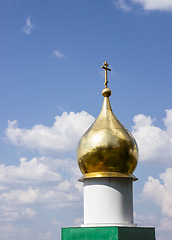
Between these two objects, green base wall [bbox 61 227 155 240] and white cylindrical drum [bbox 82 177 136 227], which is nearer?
green base wall [bbox 61 227 155 240]

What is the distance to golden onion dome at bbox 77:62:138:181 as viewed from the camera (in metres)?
13.3

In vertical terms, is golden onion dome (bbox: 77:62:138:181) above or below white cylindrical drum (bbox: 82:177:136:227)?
above

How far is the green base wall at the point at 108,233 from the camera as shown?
39.4 feet

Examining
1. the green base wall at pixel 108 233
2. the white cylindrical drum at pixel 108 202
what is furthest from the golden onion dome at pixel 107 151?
the green base wall at pixel 108 233

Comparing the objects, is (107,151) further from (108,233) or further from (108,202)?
(108,233)

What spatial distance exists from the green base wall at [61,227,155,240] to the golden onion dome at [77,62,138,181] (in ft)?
6.29

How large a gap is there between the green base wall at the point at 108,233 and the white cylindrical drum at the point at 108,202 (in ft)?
1.41

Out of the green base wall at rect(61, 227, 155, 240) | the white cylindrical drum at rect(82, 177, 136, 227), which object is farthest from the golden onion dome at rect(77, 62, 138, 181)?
the green base wall at rect(61, 227, 155, 240)

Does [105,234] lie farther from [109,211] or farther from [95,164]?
[95,164]

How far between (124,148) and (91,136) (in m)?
1.36

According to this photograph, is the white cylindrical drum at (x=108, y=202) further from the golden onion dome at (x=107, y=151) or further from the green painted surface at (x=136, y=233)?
the green painted surface at (x=136, y=233)

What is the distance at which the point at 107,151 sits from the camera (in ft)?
43.5

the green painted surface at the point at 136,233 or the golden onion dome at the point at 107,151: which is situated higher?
the golden onion dome at the point at 107,151

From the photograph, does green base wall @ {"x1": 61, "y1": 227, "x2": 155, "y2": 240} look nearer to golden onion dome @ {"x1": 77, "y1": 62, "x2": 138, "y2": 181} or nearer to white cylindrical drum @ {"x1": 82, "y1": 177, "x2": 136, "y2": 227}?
white cylindrical drum @ {"x1": 82, "y1": 177, "x2": 136, "y2": 227}
